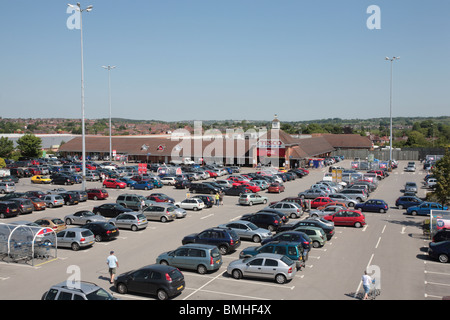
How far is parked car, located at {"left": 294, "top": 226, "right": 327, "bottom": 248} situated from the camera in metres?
22.8

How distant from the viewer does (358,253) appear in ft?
71.6

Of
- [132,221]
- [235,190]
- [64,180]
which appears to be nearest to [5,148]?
[64,180]

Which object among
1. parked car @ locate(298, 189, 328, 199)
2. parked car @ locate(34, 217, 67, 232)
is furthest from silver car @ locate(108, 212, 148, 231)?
parked car @ locate(298, 189, 328, 199)

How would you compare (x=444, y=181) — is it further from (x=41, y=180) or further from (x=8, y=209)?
(x=41, y=180)

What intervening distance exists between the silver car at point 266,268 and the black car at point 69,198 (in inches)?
934

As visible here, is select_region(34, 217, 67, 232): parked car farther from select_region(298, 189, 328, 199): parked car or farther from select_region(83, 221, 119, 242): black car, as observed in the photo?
select_region(298, 189, 328, 199): parked car

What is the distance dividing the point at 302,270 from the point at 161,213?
1404 cm

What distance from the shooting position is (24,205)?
106 ft

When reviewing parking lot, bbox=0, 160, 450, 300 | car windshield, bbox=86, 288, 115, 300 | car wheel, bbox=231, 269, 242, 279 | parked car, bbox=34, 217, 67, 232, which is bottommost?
parking lot, bbox=0, 160, 450, 300

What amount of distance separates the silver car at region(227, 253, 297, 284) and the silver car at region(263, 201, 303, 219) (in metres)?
14.2

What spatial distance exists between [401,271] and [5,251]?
18860 millimetres
